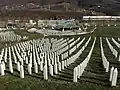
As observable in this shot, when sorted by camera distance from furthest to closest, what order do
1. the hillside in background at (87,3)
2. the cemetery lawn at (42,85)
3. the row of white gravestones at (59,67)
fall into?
the hillside in background at (87,3) → the row of white gravestones at (59,67) → the cemetery lawn at (42,85)

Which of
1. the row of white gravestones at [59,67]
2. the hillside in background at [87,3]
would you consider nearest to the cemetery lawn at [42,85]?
the row of white gravestones at [59,67]

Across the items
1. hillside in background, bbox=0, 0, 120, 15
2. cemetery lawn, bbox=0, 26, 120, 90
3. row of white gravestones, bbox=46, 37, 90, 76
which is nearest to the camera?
cemetery lawn, bbox=0, 26, 120, 90

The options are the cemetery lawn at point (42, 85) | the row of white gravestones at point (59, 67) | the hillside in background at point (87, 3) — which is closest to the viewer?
the cemetery lawn at point (42, 85)

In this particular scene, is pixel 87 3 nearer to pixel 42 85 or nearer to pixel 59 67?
pixel 59 67

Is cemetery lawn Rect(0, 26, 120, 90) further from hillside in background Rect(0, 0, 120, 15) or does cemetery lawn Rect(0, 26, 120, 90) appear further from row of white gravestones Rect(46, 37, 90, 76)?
hillside in background Rect(0, 0, 120, 15)

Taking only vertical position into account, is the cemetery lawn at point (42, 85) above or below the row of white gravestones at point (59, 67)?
below

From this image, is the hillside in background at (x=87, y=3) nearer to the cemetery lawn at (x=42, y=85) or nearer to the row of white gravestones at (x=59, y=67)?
the row of white gravestones at (x=59, y=67)

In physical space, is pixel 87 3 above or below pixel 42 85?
above

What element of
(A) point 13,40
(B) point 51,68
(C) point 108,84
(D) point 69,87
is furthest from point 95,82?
(A) point 13,40

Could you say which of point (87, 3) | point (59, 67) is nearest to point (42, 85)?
point (59, 67)

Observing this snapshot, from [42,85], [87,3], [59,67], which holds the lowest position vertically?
[42,85]

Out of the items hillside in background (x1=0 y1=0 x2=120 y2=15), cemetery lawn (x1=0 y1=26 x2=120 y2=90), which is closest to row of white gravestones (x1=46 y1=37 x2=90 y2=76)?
cemetery lawn (x1=0 y1=26 x2=120 y2=90)

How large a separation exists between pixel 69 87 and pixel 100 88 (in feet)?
4.82

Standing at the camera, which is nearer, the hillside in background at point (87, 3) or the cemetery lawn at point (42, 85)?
the cemetery lawn at point (42, 85)
